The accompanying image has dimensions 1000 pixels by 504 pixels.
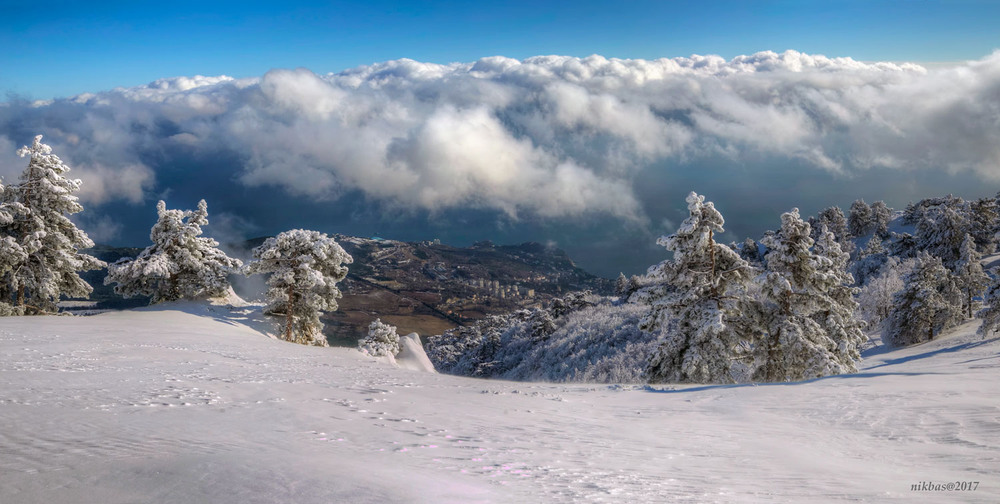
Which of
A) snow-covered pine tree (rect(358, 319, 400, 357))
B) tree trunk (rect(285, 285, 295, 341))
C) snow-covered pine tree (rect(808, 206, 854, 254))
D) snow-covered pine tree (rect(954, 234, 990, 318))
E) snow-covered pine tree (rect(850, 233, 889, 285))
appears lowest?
snow-covered pine tree (rect(358, 319, 400, 357))

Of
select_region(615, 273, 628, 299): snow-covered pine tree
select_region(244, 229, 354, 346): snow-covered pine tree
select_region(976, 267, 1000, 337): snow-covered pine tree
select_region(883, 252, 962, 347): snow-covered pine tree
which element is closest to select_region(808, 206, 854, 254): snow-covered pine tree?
select_region(615, 273, 628, 299): snow-covered pine tree

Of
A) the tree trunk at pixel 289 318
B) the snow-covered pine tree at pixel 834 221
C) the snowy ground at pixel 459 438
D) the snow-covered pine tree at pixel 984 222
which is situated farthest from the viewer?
the snow-covered pine tree at pixel 834 221

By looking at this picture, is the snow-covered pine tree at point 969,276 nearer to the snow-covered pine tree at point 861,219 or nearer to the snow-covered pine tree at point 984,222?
the snow-covered pine tree at point 984,222

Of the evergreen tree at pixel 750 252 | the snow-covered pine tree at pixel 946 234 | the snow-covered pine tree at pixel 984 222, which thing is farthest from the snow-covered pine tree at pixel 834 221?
the snow-covered pine tree at pixel 946 234

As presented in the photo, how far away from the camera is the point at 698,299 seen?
21688mm

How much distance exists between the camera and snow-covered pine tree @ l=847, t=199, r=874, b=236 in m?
138

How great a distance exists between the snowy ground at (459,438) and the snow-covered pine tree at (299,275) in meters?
16.5

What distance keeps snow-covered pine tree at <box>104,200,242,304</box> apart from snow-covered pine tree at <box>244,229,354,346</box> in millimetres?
4097

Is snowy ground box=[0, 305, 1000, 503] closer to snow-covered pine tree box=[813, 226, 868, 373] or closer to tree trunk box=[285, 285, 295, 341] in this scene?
snow-covered pine tree box=[813, 226, 868, 373]

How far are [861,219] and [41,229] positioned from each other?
163 m

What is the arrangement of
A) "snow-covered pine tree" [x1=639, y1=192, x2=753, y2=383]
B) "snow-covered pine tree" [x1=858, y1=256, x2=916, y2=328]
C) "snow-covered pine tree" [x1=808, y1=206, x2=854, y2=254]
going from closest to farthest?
1. "snow-covered pine tree" [x1=639, y1=192, x2=753, y2=383]
2. "snow-covered pine tree" [x1=858, y1=256, x2=916, y2=328]
3. "snow-covered pine tree" [x1=808, y1=206, x2=854, y2=254]

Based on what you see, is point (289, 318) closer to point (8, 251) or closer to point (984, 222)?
point (8, 251)

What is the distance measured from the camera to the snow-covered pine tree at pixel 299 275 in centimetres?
2962

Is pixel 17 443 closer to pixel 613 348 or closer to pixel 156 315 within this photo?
pixel 156 315
